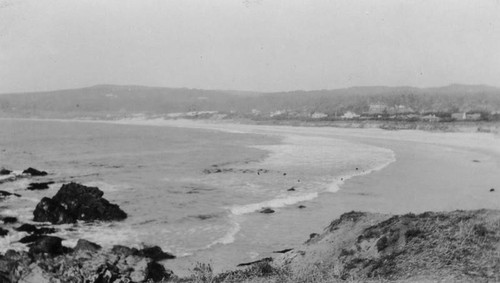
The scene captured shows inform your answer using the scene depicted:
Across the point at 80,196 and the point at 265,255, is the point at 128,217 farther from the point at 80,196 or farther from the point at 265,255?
the point at 265,255

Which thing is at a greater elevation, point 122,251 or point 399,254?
point 399,254

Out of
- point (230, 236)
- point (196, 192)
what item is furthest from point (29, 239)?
point (196, 192)

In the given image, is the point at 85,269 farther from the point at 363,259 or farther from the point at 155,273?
the point at 363,259

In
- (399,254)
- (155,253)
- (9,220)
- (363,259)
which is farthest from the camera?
(9,220)

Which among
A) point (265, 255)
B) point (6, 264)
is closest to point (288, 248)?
point (265, 255)

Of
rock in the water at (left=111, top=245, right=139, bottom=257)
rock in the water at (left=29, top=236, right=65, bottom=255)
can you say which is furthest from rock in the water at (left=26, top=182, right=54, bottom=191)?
rock in the water at (left=111, top=245, right=139, bottom=257)

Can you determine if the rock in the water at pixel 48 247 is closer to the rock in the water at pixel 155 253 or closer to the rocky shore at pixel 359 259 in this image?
the rocky shore at pixel 359 259

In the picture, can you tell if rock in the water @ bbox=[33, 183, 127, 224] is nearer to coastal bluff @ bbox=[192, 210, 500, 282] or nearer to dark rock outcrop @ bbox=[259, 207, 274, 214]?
dark rock outcrop @ bbox=[259, 207, 274, 214]
